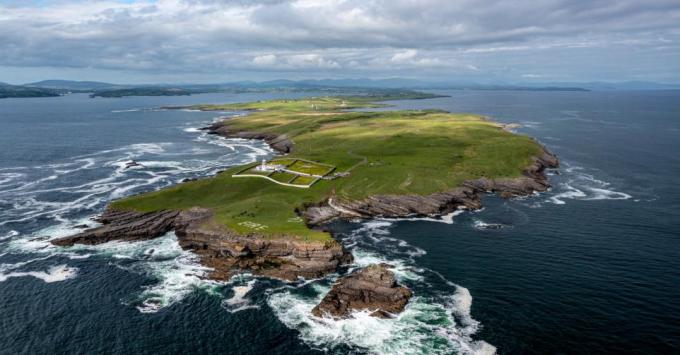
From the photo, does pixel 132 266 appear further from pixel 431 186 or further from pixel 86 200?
pixel 431 186

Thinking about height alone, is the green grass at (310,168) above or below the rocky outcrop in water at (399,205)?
above

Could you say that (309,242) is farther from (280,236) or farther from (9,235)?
(9,235)

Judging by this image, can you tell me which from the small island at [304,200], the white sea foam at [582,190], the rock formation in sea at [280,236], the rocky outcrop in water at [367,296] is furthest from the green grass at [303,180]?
the white sea foam at [582,190]

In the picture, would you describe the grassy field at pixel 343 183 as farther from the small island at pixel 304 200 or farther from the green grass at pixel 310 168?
the green grass at pixel 310 168

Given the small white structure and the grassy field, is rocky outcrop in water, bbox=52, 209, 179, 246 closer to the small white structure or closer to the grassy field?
the grassy field

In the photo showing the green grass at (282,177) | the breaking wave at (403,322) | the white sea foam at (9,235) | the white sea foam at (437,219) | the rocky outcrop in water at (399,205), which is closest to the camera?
the breaking wave at (403,322)

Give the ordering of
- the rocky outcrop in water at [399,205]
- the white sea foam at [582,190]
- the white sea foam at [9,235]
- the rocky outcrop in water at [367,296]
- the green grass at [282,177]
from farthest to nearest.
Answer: the green grass at [282,177] < the white sea foam at [582,190] < the rocky outcrop in water at [399,205] < the white sea foam at [9,235] < the rocky outcrop in water at [367,296]

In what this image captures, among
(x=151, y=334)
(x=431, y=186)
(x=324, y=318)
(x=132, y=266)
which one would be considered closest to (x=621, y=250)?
(x=431, y=186)
